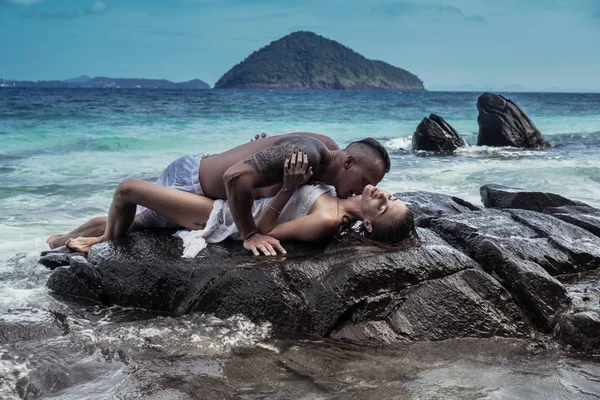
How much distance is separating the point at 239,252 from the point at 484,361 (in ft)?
6.97

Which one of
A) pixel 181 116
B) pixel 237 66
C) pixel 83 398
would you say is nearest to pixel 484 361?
pixel 83 398

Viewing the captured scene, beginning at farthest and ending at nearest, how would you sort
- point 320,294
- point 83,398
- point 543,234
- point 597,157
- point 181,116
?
point 181,116 < point 597,157 < point 543,234 < point 320,294 < point 83,398

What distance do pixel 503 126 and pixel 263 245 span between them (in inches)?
748

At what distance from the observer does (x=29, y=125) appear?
1082 inches

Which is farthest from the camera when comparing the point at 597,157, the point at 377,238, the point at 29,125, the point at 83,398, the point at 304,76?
the point at 304,76

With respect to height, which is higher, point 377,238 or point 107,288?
point 377,238

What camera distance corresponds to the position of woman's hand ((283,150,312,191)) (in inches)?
212

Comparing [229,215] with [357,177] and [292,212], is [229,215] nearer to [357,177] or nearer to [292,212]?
[292,212]

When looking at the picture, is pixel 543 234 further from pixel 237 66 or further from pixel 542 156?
pixel 237 66

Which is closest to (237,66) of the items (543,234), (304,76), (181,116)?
(304,76)

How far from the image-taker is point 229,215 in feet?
19.4

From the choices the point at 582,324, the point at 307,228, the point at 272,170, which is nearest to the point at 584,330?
the point at 582,324

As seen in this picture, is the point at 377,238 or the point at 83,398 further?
the point at 377,238

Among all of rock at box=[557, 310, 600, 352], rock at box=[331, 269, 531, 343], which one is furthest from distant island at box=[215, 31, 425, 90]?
rock at box=[557, 310, 600, 352]
